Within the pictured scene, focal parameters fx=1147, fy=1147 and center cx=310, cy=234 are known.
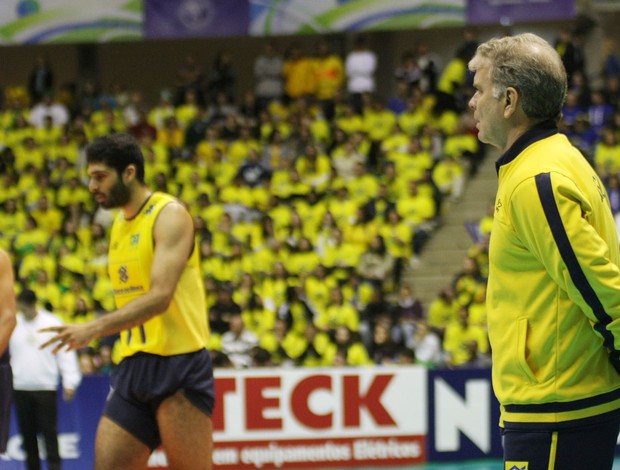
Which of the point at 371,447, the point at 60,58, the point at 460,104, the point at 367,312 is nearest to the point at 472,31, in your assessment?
the point at 460,104

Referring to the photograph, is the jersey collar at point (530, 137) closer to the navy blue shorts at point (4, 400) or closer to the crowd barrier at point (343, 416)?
the navy blue shorts at point (4, 400)

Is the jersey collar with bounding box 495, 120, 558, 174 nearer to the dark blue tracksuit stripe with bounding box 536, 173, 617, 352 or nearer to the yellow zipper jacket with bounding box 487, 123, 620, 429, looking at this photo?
the yellow zipper jacket with bounding box 487, 123, 620, 429

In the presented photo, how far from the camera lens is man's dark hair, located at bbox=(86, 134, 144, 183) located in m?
5.18

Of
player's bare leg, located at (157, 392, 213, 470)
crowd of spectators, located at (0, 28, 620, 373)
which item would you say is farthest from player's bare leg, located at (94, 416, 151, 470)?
crowd of spectators, located at (0, 28, 620, 373)

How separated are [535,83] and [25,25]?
15.8m

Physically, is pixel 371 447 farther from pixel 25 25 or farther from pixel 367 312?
pixel 25 25

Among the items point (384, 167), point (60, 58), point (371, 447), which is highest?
point (60, 58)

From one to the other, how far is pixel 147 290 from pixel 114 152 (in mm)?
641

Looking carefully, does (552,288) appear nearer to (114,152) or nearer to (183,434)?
(183,434)

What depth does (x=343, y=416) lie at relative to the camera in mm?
11062

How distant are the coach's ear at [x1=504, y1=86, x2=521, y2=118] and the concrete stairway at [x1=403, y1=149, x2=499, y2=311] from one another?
513 inches

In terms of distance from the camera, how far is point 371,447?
435 inches

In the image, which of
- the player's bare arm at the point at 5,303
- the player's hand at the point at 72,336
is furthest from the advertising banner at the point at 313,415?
the player's hand at the point at 72,336

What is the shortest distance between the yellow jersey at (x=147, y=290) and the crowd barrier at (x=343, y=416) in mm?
5796
